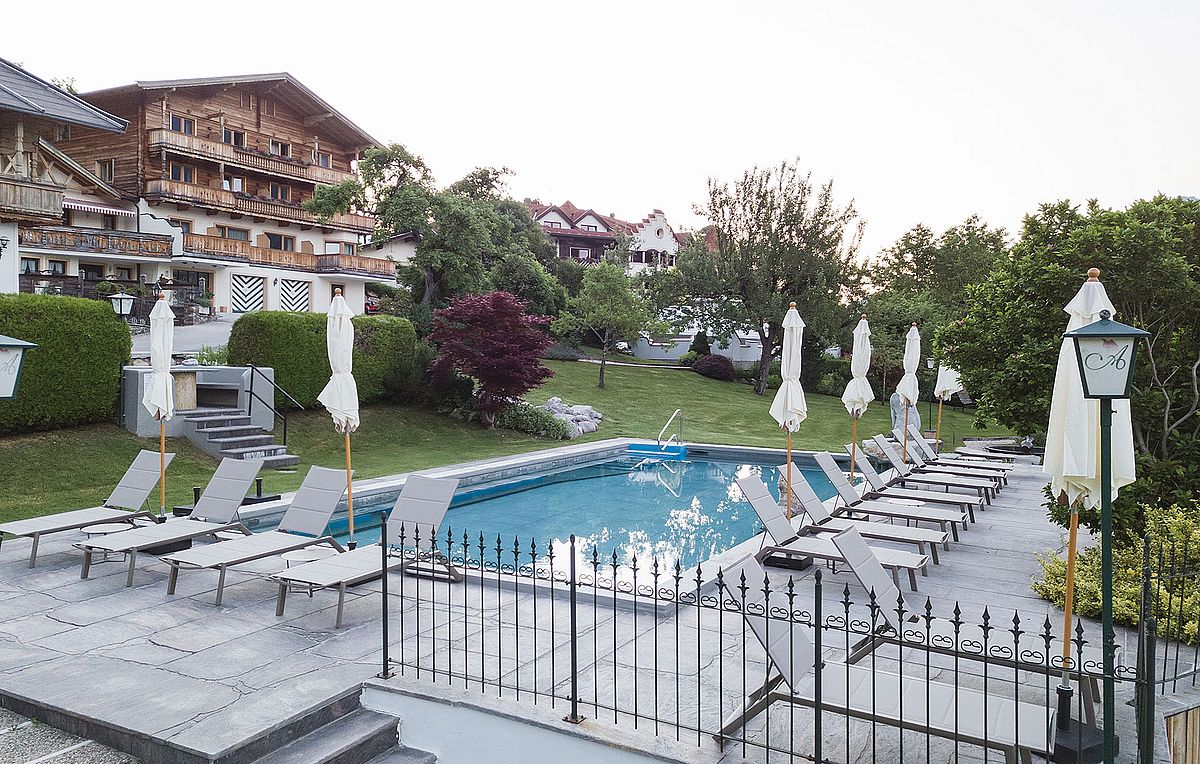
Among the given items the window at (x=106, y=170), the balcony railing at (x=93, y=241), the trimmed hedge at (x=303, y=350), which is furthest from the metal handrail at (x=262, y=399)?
the window at (x=106, y=170)

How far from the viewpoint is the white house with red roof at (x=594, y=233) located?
64562 mm

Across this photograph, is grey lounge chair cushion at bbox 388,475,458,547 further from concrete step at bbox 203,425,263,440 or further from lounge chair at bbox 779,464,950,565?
concrete step at bbox 203,425,263,440

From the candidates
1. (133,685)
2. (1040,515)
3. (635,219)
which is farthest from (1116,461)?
(635,219)

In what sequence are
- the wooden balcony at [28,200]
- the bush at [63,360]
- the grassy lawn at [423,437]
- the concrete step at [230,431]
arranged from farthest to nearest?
the wooden balcony at [28,200] → the concrete step at [230,431] → the bush at [63,360] → the grassy lawn at [423,437]

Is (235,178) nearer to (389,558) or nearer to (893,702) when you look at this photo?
(389,558)

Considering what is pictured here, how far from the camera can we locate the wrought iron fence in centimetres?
450

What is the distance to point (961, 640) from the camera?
5.40 meters

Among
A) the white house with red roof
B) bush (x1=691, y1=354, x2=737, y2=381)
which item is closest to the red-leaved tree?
bush (x1=691, y1=354, x2=737, y2=381)

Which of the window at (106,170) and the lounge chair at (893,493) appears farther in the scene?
the window at (106,170)

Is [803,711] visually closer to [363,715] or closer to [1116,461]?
[1116,461]

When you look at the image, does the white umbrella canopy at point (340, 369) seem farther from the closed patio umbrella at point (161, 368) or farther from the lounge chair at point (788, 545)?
the lounge chair at point (788, 545)

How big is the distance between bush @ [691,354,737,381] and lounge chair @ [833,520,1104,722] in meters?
30.5

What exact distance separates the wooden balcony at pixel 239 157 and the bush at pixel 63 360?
22.8 metres

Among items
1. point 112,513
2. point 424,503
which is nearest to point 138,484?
point 112,513
